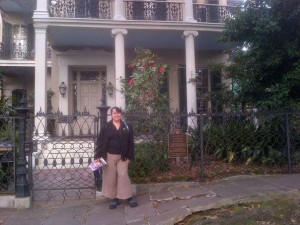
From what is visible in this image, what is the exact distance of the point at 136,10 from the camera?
512 inches

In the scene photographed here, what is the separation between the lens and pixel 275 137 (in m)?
8.12

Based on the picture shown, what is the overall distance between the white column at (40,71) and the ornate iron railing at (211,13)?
5.64 metres

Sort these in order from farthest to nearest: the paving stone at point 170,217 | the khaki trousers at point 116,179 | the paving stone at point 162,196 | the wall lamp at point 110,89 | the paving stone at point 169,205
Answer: the wall lamp at point 110,89
the paving stone at point 162,196
the khaki trousers at point 116,179
the paving stone at point 169,205
the paving stone at point 170,217

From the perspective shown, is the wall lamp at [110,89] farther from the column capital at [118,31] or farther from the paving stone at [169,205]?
the paving stone at [169,205]

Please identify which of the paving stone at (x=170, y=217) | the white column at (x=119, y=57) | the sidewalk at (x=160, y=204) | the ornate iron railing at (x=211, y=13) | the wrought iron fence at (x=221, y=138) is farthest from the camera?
the ornate iron railing at (x=211, y=13)

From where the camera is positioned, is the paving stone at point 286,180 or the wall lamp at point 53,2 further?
the wall lamp at point 53,2

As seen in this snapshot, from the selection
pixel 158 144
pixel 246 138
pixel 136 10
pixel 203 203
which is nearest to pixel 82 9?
pixel 136 10

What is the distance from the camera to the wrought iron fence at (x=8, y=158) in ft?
20.5

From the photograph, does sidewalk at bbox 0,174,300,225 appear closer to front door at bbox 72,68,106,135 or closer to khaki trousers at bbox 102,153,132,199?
khaki trousers at bbox 102,153,132,199

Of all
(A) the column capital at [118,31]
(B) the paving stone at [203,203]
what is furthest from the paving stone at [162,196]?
(A) the column capital at [118,31]

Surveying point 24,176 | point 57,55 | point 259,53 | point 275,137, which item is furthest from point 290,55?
point 57,55

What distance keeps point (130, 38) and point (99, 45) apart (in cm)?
150

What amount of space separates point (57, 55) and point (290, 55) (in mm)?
8948

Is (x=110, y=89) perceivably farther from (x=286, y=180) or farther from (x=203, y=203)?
(x=203, y=203)
